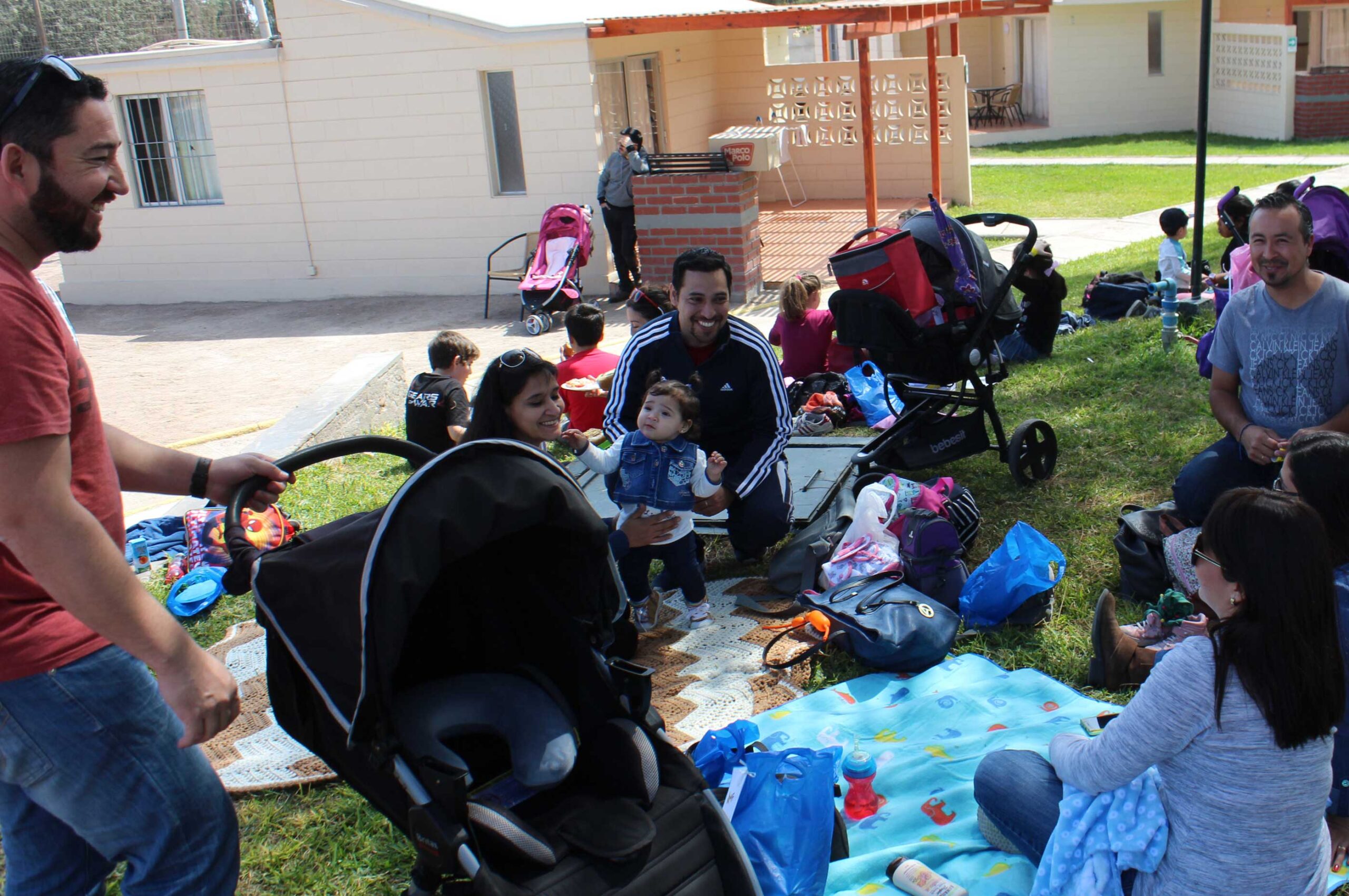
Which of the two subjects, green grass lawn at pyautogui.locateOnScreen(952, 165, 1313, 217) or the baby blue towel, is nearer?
the baby blue towel

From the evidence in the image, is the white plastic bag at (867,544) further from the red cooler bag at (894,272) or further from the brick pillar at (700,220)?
the brick pillar at (700,220)

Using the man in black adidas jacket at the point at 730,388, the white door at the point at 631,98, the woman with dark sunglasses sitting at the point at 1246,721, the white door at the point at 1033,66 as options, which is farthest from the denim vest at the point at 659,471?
the white door at the point at 1033,66

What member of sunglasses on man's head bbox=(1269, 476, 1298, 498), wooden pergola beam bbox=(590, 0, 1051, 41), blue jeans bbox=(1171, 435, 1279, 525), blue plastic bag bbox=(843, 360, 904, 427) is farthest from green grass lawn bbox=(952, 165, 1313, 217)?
sunglasses on man's head bbox=(1269, 476, 1298, 498)

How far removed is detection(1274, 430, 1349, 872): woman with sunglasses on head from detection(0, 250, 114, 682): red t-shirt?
2847mm

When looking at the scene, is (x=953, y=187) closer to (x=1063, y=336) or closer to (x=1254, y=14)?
(x=1063, y=336)

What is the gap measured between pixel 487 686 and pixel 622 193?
990 cm

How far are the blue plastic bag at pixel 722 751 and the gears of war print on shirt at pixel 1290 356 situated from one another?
2.72m

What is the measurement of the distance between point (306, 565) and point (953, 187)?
1475 centimetres

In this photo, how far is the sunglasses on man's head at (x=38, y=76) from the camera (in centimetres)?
220

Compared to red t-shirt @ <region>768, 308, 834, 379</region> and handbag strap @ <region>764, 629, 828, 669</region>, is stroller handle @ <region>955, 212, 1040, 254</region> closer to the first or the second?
red t-shirt @ <region>768, 308, 834, 379</region>

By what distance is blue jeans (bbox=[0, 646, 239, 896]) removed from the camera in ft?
7.57

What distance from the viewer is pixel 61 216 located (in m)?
2.29

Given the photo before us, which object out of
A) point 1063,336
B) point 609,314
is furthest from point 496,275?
point 1063,336

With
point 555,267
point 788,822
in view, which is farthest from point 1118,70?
point 788,822
